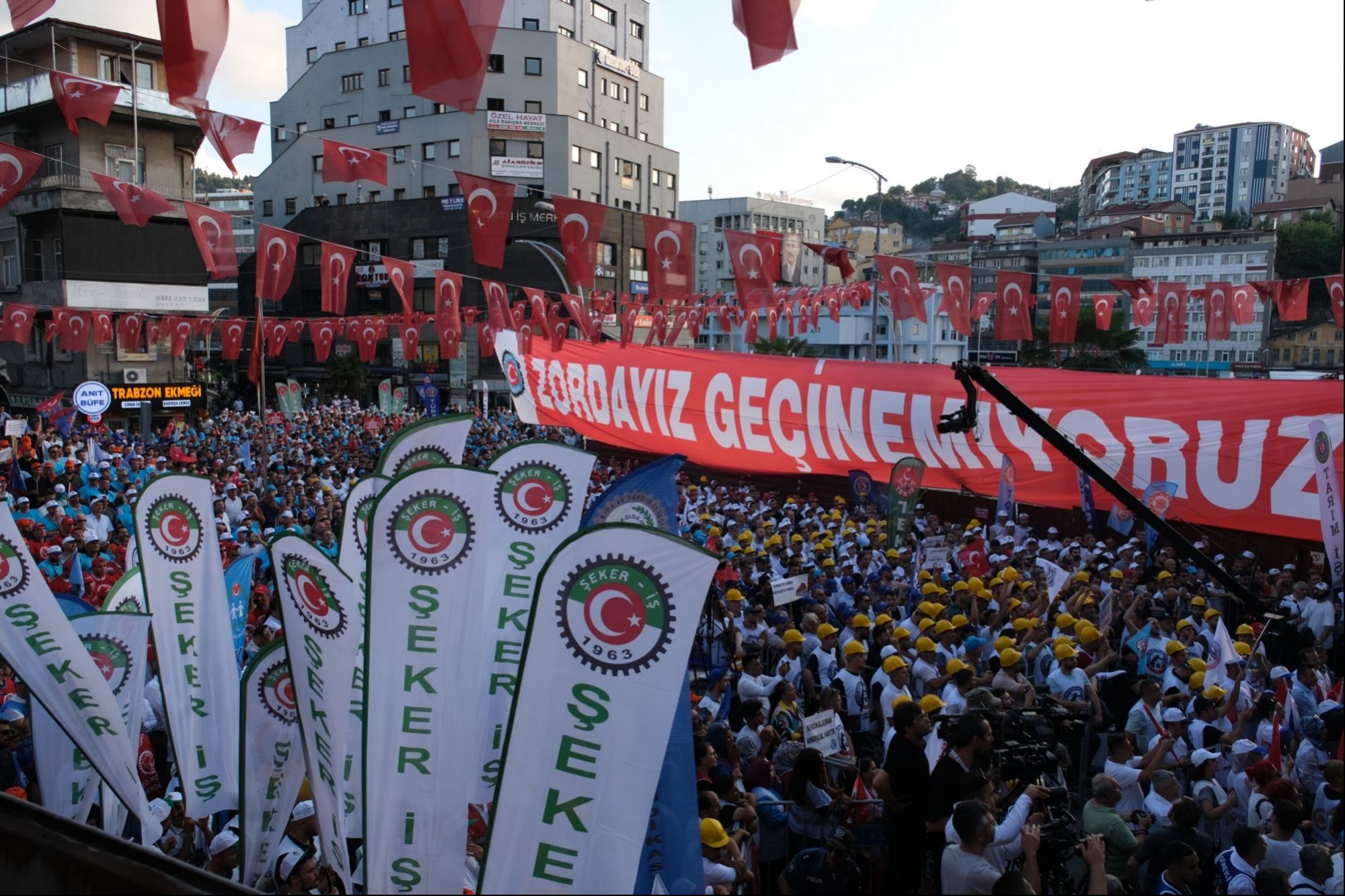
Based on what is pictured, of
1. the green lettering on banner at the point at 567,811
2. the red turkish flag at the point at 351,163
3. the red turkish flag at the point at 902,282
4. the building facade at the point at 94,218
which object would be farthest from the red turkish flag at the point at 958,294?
the building facade at the point at 94,218

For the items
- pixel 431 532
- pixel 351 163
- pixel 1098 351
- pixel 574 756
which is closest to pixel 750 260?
pixel 351 163

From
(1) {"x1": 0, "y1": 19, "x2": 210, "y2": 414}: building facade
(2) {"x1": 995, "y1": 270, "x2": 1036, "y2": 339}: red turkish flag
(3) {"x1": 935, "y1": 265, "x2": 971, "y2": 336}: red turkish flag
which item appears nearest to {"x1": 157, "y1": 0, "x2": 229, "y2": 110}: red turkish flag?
(3) {"x1": 935, "y1": 265, "x2": 971, "y2": 336}: red turkish flag

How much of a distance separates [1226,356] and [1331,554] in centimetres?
6895

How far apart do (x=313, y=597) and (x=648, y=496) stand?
3.45 metres

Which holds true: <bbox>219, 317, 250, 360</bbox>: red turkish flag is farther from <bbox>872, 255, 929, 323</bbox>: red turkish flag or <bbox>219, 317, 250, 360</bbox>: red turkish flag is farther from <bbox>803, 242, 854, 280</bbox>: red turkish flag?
<bbox>872, 255, 929, 323</bbox>: red turkish flag

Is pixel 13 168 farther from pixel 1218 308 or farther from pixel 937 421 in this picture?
pixel 1218 308

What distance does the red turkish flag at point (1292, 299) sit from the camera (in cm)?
1916

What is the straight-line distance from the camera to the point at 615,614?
3941 mm

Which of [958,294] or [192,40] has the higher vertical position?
[192,40]

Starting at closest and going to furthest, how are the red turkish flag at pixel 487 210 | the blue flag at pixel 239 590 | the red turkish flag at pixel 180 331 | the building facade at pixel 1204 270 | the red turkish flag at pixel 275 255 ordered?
the blue flag at pixel 239 590, the red turkish flag at pixel 487 210, the red turkish flag at pixel 275 255, the red turkish flag at pixel 180 331, the building facade at pixel 1204 270

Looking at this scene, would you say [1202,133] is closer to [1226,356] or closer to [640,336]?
[1226,356]

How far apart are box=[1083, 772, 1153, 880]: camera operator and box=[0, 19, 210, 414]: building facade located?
116 feet

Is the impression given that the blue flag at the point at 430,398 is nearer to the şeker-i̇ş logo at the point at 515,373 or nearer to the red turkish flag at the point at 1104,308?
the şeker-i̇ş logo at the point at 515,373

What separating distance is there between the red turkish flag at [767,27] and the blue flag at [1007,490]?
38.2 ft
